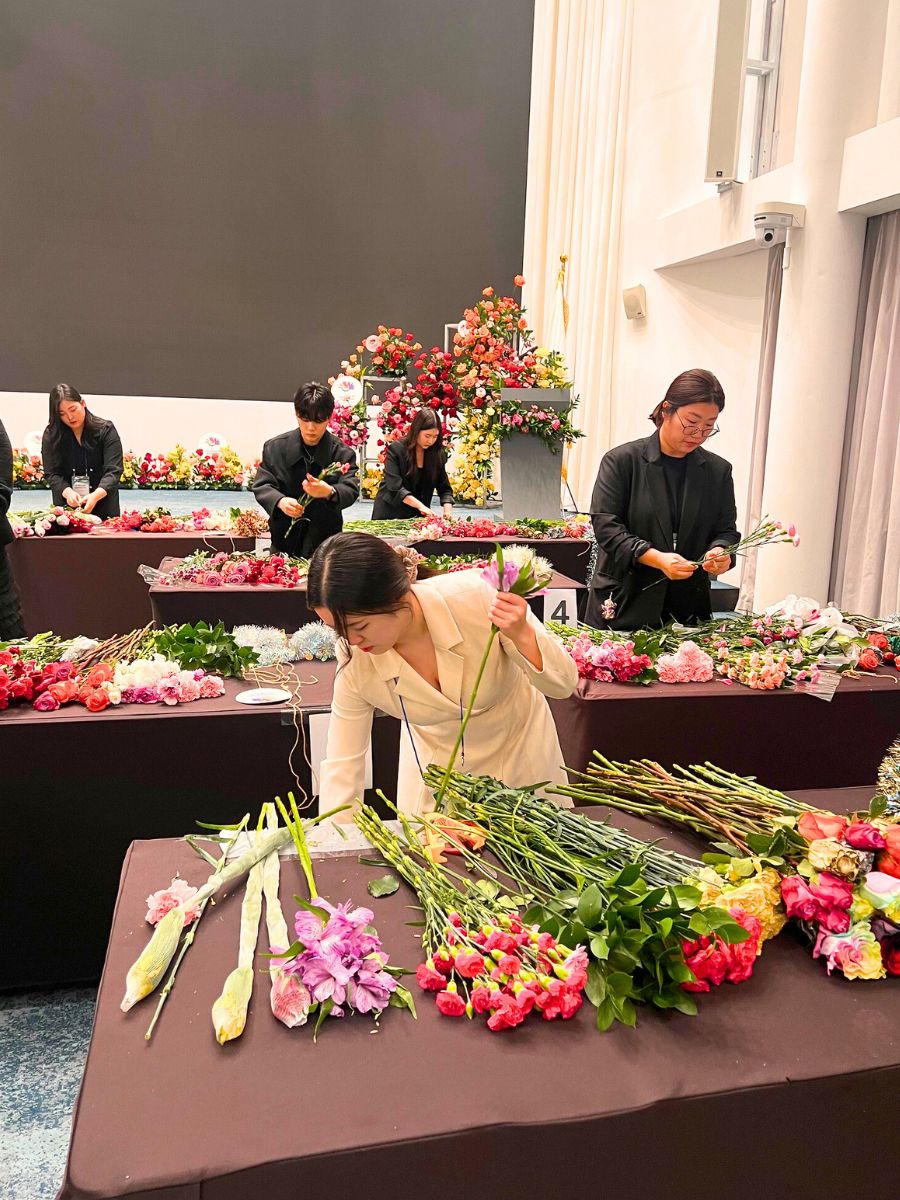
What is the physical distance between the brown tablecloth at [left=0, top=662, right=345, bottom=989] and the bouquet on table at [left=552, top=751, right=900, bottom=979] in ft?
3.55

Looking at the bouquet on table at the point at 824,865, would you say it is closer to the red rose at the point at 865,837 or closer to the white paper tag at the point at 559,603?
the red rose at the point at 865,837

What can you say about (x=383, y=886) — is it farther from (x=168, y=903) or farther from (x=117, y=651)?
(x=117, y=651)

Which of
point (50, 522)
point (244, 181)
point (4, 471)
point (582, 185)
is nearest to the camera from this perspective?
point (4, 471)

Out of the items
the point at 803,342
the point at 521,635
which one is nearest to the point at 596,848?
the point at 521,635

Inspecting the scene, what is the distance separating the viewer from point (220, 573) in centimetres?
358

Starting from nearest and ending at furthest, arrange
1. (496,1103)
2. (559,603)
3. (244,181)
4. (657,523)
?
1. (496,1103)
2. (657,523)
3. (559,603)
4. (244,181)

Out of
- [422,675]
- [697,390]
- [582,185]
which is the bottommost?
[422,675]

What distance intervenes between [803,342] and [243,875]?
530 centimetres

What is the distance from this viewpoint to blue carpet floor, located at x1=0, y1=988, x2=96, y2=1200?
4.99ft

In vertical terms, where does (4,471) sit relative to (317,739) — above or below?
above

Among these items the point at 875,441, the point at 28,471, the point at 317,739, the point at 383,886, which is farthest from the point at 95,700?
the point at 28,471

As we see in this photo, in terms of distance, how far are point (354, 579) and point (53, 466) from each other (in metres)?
3.75

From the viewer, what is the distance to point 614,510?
2.74 meters

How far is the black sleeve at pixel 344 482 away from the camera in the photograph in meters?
3.74
